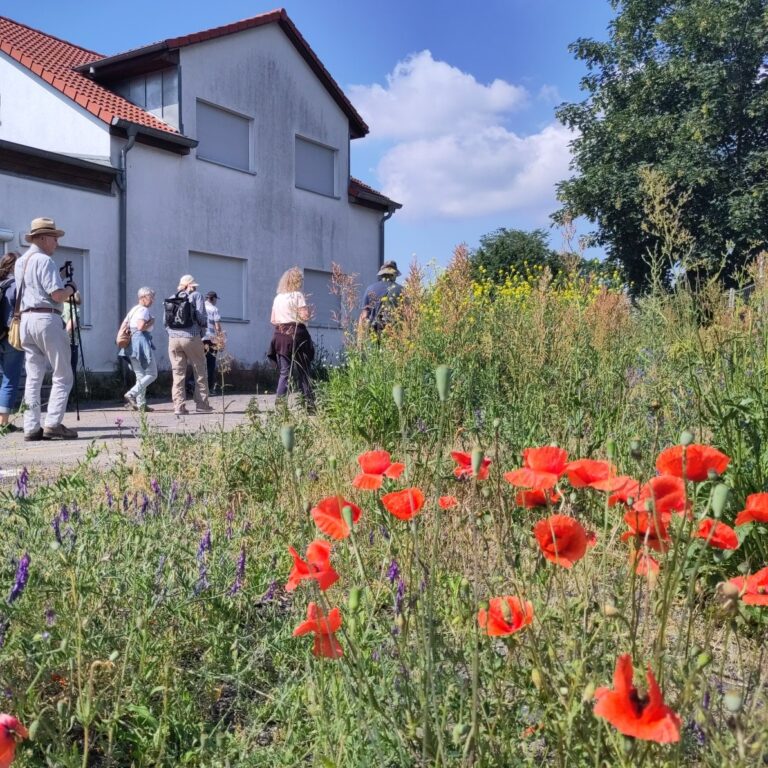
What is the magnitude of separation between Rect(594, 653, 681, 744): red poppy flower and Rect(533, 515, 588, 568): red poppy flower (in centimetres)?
41

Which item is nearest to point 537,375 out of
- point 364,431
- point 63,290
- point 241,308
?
point 364,431

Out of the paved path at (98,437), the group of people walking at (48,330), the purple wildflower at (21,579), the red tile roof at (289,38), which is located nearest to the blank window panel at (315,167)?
the red tile roof at (289,38)

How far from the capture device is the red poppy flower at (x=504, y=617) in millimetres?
1273

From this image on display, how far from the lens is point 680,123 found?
84.4 feet

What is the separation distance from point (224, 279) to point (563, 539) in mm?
16837

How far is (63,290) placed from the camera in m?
7.21

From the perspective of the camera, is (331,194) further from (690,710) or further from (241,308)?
(690,710)

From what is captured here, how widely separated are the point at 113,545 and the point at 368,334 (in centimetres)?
452

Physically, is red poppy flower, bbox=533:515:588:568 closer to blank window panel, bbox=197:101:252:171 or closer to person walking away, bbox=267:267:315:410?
person walking away, bbox=267:267:315:410

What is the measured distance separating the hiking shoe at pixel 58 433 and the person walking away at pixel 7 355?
30 cm

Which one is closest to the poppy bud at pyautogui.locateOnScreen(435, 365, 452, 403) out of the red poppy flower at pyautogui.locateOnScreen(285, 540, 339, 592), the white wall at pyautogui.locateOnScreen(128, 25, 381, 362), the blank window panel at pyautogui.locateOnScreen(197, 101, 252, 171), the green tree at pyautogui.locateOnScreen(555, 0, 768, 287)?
the red poppy flower at pyautogui.locateOnScreen(285, 540, 339, 592)

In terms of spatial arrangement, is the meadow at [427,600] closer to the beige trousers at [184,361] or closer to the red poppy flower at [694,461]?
the red poppy flower at [694,461]

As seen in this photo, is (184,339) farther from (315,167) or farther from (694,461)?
(315,167)

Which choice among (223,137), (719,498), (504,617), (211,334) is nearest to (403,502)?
(504,617)
